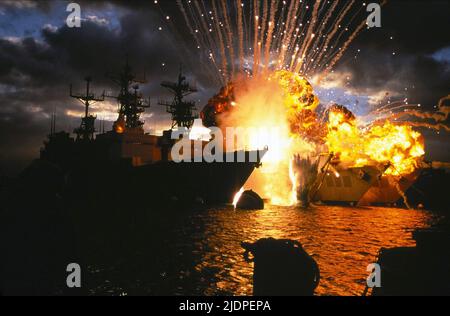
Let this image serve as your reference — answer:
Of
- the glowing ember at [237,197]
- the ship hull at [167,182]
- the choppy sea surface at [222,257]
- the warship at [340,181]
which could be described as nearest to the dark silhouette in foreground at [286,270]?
the choppy sea surface at [222,257]

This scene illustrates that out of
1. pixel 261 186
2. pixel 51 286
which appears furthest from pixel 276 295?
pixel 261 186

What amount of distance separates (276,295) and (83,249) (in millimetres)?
7934

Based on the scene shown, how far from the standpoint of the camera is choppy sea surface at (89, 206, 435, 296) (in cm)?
771

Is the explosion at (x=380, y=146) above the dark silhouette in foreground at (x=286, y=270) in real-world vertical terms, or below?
above

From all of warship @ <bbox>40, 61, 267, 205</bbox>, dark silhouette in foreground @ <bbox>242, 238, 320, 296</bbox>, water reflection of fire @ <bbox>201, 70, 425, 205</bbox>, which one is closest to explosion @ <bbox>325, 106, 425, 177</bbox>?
water reflection of fire @ <bbox>201, 70, 425, 205</bbox>

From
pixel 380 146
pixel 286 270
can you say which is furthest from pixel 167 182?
pixel 286 270

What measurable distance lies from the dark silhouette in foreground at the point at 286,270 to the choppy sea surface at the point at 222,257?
1407mm

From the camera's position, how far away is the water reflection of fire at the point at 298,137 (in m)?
32.2

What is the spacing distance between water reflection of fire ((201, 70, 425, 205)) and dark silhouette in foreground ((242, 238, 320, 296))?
25134mm

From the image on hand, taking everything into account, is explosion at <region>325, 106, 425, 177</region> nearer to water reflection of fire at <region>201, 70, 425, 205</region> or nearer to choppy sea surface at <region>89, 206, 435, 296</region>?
water reflection of fire at <region>201, 70, 425, 205</region>

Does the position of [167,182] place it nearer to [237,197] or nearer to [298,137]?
[237,197]

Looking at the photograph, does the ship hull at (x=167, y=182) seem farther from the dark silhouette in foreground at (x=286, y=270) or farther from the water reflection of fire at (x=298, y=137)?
the dark silhouette in foreground at (x=286, y=270)

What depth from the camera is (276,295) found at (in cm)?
604

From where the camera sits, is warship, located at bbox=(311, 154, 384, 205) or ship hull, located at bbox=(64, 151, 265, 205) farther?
warship, located at bbox=(311, 154, 384, 205)
